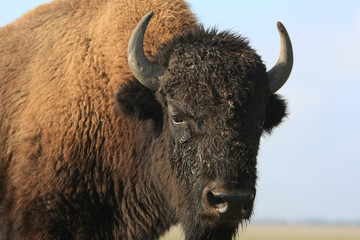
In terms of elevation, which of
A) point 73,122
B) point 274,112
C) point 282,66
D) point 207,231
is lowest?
point 207,231

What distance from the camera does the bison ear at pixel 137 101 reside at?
714cm

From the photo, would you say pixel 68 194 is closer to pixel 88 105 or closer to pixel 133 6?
pixel 88 105

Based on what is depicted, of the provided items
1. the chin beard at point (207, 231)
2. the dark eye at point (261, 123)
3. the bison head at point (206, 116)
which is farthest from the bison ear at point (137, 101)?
the chin beard at point (207, 231)

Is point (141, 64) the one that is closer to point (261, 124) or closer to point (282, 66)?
point (261, 124)

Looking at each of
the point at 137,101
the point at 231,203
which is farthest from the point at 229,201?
the point at 137,101

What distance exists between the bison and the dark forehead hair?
0.05ft

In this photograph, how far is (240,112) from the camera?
6.61 metres

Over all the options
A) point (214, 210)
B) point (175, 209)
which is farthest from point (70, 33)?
point (214, 210)

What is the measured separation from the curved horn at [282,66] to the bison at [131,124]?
13 millimetres

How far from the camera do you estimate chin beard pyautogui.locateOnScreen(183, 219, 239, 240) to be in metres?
6.67

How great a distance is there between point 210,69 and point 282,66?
45.9 inches

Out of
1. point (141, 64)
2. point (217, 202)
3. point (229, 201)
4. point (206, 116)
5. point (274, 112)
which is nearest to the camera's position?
point (229, 201)

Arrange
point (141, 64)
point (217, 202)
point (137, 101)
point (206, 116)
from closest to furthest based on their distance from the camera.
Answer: point (217, 202) → point (206, 116) → point (141, 64) → point (137, 101)

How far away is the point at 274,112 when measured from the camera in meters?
7.65
